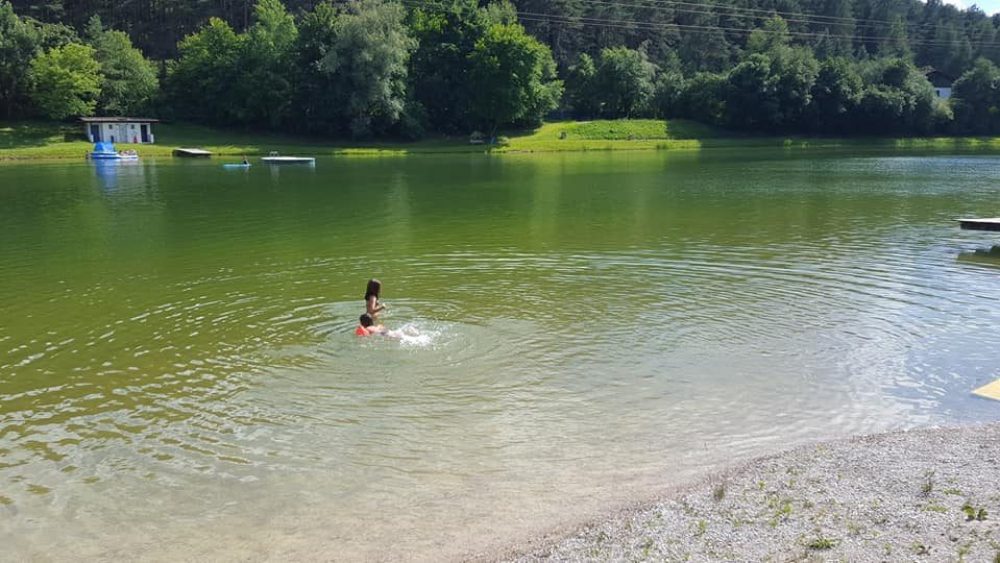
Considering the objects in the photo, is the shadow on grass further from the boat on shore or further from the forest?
the boat on shore

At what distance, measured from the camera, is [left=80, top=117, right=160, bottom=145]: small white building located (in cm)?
9812

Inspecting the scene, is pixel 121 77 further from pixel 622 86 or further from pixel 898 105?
pixel 898 105

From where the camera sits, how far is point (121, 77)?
374 feet

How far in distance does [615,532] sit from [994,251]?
25.0 m

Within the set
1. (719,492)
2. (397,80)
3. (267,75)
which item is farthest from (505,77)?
(719,492)

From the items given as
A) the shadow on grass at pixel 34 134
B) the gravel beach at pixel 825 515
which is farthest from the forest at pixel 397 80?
the gravel beach at pixel 825 515

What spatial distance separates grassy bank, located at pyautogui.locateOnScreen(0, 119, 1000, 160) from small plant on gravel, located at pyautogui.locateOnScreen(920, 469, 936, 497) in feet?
296

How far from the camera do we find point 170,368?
50.8 feet

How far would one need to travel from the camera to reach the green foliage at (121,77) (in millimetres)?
110125

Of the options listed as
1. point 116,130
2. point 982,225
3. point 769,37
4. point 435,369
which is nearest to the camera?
point 435,369

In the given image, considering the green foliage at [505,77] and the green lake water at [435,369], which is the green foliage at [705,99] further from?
the green lake water at [435,369]

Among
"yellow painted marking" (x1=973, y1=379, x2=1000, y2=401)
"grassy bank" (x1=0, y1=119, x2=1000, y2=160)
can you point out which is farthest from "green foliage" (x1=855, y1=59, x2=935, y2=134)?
"yellow painted marking" (x1=973, y1=379, x2=1000, y2=401)

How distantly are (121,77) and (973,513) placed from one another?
12481 cm

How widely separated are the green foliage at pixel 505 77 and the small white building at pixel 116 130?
4340 cm
